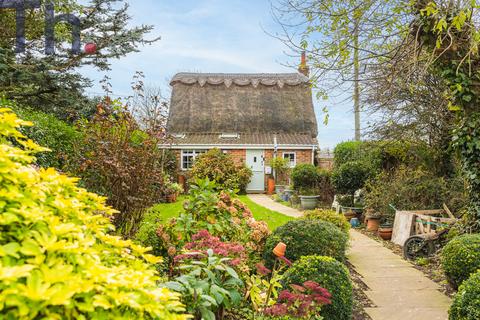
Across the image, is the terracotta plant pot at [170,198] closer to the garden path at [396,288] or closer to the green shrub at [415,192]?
the green shrub at [415,192]

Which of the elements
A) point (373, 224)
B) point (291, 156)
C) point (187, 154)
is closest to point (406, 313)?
point (373, 224)

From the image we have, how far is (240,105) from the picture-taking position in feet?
83.7

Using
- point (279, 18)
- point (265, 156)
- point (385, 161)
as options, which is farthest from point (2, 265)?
point (265, 156)

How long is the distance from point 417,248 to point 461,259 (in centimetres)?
222

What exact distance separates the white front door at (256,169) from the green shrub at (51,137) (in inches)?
591

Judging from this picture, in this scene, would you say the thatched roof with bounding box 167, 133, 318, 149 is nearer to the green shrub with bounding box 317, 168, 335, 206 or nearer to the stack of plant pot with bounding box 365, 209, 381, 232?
the green shrub with bounding box 317, 168, 335, 206

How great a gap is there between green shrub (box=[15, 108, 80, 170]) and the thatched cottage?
14173 millimetres

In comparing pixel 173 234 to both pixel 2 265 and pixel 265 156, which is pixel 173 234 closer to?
pixel 2 265

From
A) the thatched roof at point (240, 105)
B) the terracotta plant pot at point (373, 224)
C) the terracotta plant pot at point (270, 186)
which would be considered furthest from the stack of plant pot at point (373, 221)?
the thatched roof at point (240, 105)

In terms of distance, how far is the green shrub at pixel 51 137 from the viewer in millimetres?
6042

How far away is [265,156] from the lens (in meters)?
22.4

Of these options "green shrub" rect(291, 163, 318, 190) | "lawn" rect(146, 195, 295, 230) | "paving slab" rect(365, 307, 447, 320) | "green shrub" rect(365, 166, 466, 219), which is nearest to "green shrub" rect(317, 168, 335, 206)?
"green shrub" rect(291, 163, 318, 190)

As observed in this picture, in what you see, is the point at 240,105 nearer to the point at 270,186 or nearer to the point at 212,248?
the point at 270,186

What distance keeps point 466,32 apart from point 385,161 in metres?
6.19
